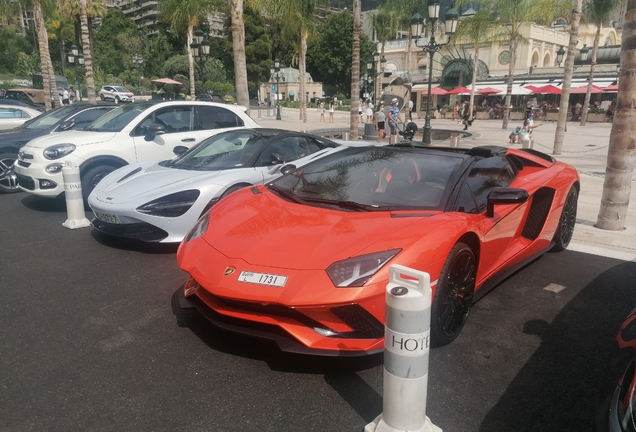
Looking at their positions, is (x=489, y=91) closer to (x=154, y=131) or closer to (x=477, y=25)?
(x=477, y=25)

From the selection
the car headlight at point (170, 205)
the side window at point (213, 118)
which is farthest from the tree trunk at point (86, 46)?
the car headlight at point (170, 205)

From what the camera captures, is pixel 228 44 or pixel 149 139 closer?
pixel 149 139

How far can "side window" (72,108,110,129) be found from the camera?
9958mm

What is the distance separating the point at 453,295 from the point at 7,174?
8.43m

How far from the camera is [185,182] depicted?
5.37m

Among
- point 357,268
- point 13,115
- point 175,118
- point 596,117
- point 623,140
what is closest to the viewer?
point 357,268

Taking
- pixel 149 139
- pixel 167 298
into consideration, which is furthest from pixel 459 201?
pixel 149 139

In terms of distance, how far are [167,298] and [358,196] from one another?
1801 mm

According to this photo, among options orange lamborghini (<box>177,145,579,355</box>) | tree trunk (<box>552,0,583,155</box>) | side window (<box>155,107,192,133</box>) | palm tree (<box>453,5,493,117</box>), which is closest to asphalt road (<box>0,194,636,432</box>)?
orange lamborghini (<box>177,145,579,355</box>)

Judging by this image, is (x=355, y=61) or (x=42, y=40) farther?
(x=42, y=40)

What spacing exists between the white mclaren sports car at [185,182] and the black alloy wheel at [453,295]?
7.50 ft

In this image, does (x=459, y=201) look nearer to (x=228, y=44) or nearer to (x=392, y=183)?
(x=392, y=183)

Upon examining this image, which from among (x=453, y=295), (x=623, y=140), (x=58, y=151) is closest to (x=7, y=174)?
(x=58, y=151)

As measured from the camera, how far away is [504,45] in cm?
5400
